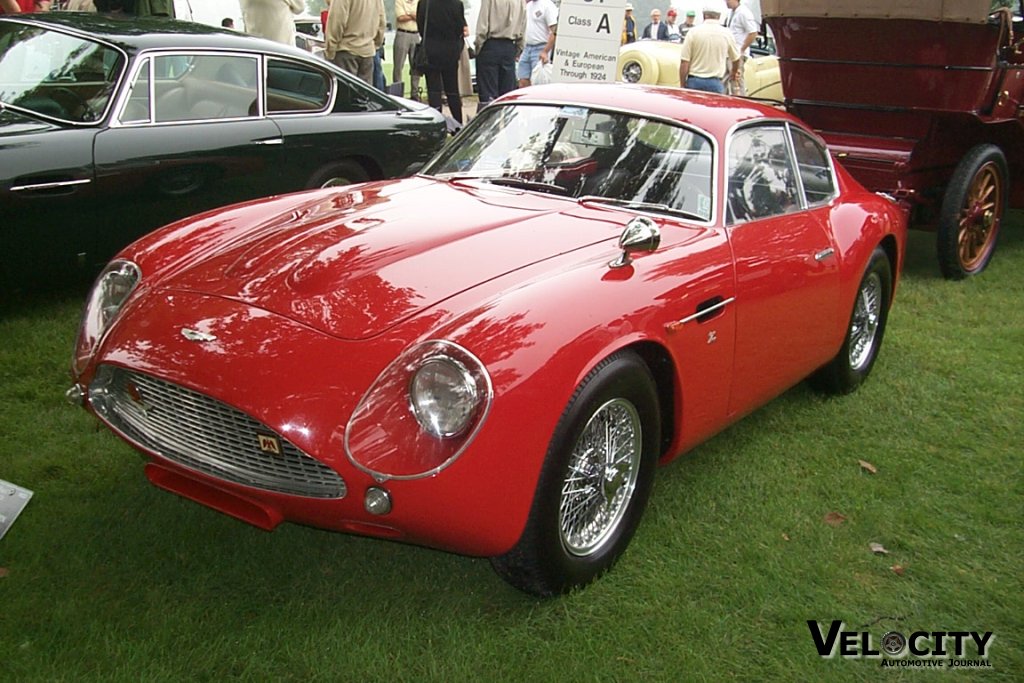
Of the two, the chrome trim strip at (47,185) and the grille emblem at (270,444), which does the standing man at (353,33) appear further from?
the grille emblem at (270,444)

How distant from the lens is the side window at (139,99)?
17.2 feet

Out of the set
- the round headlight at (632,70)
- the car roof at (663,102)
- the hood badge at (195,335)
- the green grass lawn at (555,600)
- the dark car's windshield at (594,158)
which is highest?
the car roof at (663,102)

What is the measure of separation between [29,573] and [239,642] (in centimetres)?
73

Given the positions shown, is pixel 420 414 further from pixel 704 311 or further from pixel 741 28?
pixel 741 28

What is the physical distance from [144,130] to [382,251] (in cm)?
269

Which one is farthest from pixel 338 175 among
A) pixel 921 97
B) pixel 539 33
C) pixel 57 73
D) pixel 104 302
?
pixel 539 33

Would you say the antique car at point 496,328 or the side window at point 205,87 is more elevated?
the side window at point 205,87

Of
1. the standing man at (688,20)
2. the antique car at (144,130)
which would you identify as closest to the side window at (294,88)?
the antique car at (144,130)

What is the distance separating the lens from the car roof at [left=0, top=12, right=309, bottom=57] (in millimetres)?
5453

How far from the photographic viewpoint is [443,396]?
8.32 ft

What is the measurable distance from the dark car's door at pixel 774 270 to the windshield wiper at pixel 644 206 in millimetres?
159

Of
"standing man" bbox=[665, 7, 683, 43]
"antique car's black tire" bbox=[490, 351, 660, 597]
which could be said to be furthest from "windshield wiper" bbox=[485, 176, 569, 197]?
"standing man" bbox=[665, 7, 683, 43]

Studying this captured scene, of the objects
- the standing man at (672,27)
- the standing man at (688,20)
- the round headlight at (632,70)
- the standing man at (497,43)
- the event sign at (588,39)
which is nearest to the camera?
the event sign at (588,39)

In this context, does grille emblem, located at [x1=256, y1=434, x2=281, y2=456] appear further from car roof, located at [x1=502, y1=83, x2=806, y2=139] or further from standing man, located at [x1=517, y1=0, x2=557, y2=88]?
standing man, located at [x1=517, y1=0, x2=557, y2=88]
